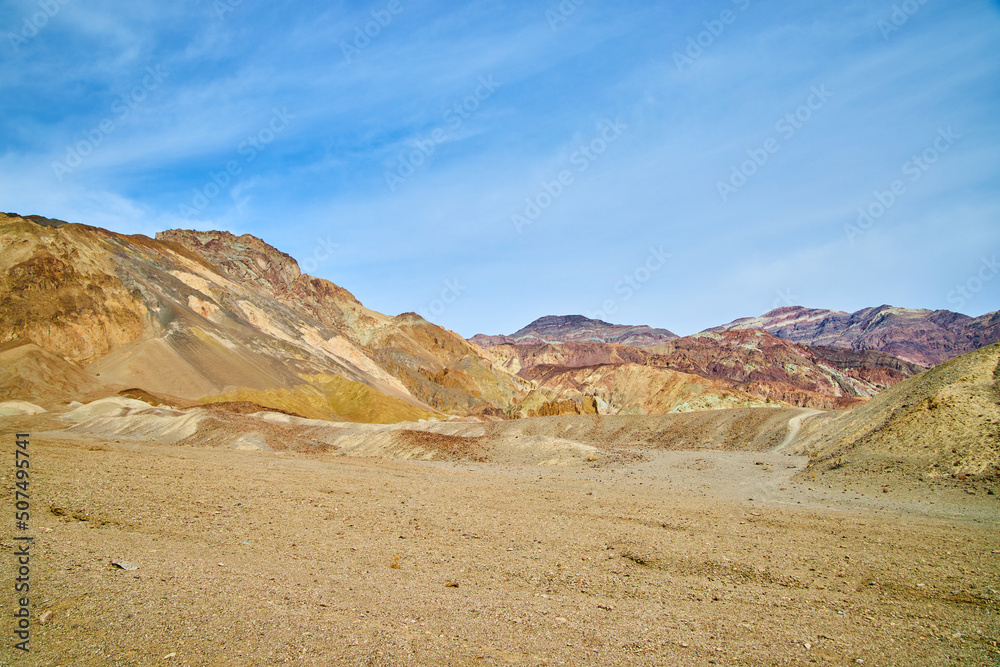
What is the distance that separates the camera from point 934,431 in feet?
60.2

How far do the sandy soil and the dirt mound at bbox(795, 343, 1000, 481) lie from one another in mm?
2382

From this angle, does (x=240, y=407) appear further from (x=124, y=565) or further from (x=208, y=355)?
(x=124, y=565)

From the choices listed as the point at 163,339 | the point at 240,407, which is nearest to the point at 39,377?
the point at 163,339

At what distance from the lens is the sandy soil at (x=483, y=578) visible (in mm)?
5273

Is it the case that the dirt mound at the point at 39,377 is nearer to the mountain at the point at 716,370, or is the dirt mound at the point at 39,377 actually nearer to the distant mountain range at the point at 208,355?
the distant mountain range at the point at 208,355

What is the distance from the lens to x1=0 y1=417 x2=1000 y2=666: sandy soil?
5.27m

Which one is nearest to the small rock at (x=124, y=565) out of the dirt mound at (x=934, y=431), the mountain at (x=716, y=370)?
the dirt mound at (x=934, y=431)

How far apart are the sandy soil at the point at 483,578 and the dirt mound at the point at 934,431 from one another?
2382mm

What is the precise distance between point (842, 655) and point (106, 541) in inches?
374

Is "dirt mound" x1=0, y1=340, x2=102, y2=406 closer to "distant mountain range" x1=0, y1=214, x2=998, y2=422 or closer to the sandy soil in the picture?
"distant mountain range" x1=0, y1=214, x2=998, y2=422

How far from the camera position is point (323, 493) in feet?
47.6

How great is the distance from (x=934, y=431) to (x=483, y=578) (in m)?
18.3

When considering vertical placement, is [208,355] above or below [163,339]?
below

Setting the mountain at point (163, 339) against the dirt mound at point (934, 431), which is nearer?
the dirt mound at point (934, 431)
